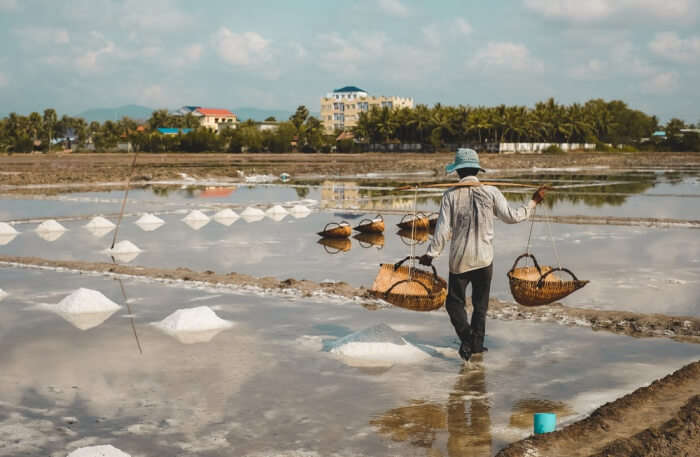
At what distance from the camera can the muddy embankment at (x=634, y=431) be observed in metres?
3.88

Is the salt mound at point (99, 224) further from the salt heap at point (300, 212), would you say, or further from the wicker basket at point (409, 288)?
the wicker basket at point (409, 288)

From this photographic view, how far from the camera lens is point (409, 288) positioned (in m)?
6.03

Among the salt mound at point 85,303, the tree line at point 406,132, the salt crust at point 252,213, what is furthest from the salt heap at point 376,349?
the tree line at point 406,132

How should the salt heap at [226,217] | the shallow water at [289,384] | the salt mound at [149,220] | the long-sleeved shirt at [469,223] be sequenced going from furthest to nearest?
the salt heap at [226,217] → the salt mound at [149,220] → the long-sleeved shirt at [469,223] → the shallow water at [289,384]

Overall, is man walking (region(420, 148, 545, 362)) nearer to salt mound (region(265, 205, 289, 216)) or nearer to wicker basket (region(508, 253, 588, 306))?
wicker basket (region(508, 253, 588, 306))

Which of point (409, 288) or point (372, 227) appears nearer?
point (409, 288)

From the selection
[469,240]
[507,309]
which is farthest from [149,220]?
[469,240]

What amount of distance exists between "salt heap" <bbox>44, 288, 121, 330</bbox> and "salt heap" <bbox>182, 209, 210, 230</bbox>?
7.52 m

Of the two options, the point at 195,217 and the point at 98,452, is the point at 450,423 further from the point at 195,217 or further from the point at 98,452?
the point at 195,217

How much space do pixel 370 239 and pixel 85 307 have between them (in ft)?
21.5

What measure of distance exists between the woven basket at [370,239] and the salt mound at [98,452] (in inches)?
345

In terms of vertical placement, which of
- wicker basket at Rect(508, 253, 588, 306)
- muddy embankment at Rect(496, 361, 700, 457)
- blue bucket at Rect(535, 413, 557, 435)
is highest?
wicker basket at Rect(508, 253, 588, 306)

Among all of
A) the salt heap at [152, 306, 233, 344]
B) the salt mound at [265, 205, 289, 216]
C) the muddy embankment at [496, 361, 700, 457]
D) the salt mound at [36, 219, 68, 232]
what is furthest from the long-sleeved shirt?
the salt mound at [265, 205, 289, 216]

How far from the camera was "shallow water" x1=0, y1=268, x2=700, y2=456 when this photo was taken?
4293 millimetres
